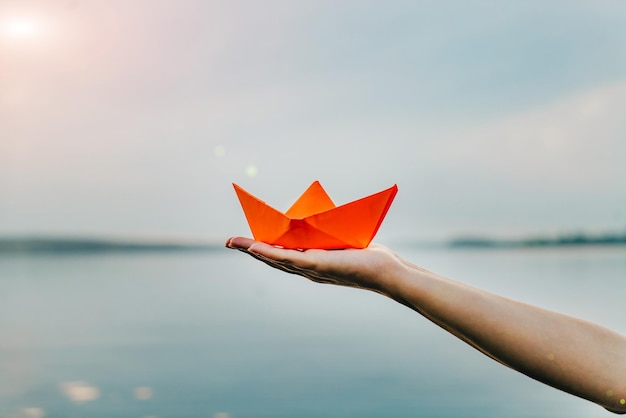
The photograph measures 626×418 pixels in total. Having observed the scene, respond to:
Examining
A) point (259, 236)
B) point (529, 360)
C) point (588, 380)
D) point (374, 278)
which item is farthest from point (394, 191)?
point (588, 380)

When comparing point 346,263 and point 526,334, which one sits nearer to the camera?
point 526,334

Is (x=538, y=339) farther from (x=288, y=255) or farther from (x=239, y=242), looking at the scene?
(x=239, y=242)

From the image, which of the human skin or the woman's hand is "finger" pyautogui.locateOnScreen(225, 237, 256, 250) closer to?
the woman's hand

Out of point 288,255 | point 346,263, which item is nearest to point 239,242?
point 288,255

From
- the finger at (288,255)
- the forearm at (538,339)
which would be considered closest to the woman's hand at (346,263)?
the finger at (288,255)

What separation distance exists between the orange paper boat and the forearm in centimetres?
26

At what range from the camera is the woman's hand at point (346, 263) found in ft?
4.91

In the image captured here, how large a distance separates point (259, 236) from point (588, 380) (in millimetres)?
892

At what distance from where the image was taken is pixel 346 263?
153 centimetres

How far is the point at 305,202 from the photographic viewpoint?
1938mm

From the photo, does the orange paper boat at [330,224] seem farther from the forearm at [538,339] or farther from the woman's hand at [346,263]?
the forearm at [538,339]

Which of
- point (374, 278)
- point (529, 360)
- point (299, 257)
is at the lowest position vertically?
point (529, 360)

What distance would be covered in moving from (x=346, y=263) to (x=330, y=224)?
134 millimetres

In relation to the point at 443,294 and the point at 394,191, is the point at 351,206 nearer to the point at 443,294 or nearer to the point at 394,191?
the point at 394,191
